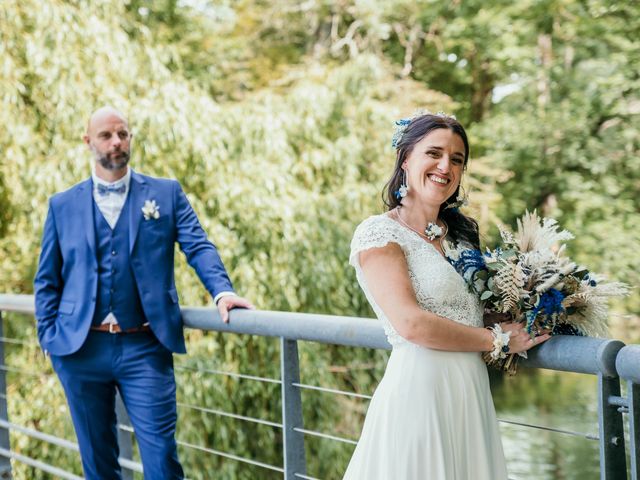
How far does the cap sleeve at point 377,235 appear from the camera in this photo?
229cm

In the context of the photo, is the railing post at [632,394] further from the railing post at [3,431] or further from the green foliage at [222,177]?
the green foliage at [222,177]

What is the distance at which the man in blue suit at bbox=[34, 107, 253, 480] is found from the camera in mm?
3275

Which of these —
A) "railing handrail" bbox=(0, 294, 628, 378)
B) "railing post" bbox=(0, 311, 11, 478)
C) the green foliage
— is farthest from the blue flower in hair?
the green foliage

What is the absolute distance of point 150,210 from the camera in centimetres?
337

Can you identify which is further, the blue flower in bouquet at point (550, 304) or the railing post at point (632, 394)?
the blue flower in bouquet at point (550, 304)

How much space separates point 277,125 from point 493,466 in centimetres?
598

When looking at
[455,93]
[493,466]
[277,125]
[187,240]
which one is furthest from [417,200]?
[455,93]

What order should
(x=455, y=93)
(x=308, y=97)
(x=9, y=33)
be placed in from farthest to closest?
(x=455, y=93)
(x=308, y=97)
(x=9, y=33)

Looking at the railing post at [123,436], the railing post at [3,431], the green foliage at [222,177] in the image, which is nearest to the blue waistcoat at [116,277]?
the railing post at [123,436]

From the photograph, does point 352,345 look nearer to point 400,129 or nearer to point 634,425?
point 400,129

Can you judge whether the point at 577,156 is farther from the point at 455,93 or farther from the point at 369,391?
the point at 369,391

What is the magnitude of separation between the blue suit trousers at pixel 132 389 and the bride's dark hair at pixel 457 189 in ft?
3.86

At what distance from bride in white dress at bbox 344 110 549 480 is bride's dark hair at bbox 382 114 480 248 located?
0.07ft

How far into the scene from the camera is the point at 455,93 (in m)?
14.5
